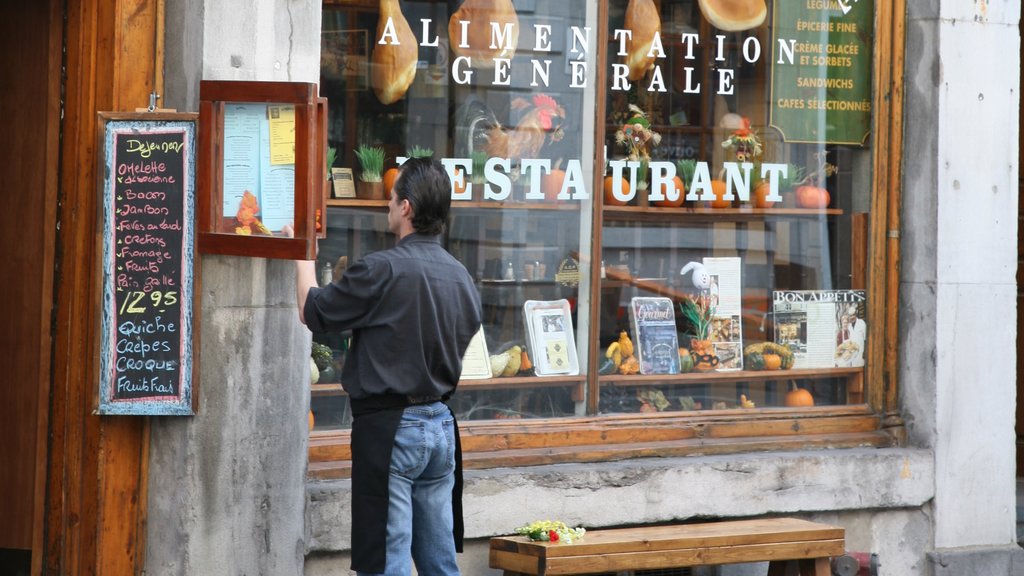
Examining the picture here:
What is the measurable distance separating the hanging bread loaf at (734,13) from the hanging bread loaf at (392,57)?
156cm

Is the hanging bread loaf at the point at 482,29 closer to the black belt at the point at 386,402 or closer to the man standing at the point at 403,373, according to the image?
the man standing at the point at 403,373

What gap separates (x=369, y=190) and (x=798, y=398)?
7.99 feet

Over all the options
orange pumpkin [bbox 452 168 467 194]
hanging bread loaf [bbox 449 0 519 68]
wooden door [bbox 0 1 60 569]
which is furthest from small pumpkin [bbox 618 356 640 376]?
wooden door [bbox 0 1 60 569]

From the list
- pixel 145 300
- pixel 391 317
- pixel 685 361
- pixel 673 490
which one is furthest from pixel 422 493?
pixel 685 361

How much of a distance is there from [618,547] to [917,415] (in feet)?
6.62

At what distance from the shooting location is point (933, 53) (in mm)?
7129

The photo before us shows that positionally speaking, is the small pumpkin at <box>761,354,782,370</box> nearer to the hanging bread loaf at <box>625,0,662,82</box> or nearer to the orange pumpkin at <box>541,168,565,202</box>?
the orange pumpkin at <box>541,168,565,202</box>

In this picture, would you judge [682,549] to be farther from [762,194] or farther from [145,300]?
[145,300]

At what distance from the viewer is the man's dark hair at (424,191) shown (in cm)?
493

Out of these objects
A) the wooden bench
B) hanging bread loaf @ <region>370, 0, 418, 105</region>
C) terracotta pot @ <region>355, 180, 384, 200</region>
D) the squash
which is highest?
hanging bread loaf @ <region>370, 0, 418, 105</region>

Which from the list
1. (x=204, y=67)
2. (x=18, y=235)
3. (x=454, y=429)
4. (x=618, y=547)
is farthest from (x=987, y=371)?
(x=18, y=235)

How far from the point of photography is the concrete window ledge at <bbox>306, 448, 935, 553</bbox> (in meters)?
6.18

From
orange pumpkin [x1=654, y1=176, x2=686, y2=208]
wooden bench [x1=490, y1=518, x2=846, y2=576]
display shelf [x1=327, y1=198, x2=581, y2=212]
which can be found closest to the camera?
wooden bench [x1=490, y1=518, x2=846, y2=576]

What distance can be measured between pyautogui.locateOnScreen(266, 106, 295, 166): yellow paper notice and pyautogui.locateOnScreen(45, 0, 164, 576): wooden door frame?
0.49m
